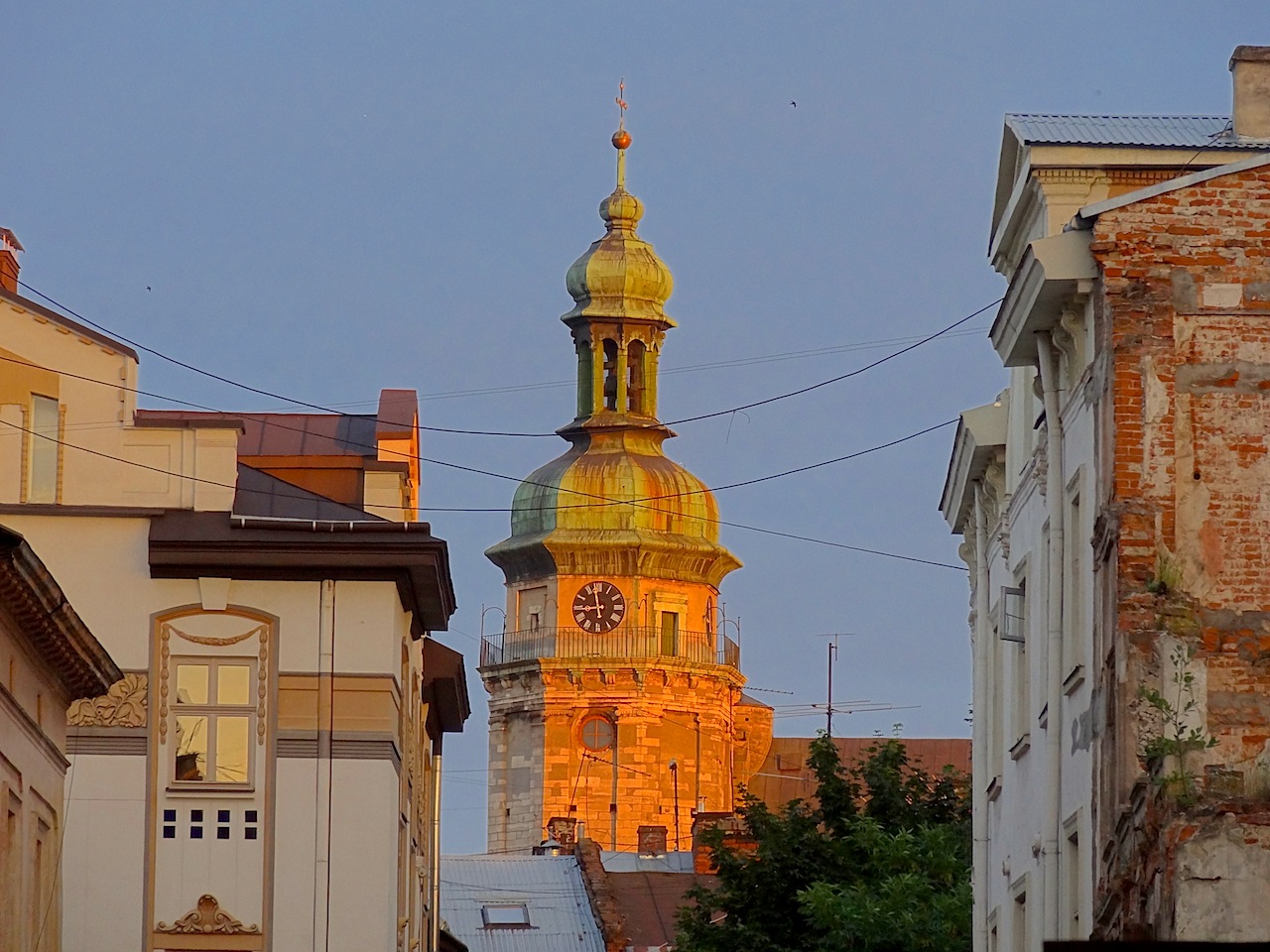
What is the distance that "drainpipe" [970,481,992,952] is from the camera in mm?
33656

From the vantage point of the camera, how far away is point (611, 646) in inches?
5177

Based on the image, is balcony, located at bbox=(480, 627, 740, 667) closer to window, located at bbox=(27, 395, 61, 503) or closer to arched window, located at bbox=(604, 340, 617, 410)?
arched window, located at bbox=(604, 340, 617, 410)

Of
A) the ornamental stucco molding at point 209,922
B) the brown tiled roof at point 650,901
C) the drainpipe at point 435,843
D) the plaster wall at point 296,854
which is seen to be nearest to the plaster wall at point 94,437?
the plaster wall at point 296,854

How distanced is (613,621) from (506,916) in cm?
5300

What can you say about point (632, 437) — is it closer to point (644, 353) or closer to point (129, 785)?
point (644, 353)

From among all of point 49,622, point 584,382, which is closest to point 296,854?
point 49,622

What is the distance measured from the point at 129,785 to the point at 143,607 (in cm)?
195

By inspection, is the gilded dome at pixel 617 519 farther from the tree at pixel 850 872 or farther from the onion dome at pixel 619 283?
the tree at pixel 850 872

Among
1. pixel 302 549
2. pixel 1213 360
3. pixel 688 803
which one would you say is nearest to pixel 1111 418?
pixel 1213 360

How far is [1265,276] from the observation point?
81.3ft

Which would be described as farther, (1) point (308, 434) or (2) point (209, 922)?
(1) point (308, 434)

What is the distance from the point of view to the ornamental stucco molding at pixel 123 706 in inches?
1462

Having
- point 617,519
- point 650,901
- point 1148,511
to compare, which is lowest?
point 650,901

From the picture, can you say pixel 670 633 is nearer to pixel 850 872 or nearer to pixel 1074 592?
pixel 850 872
